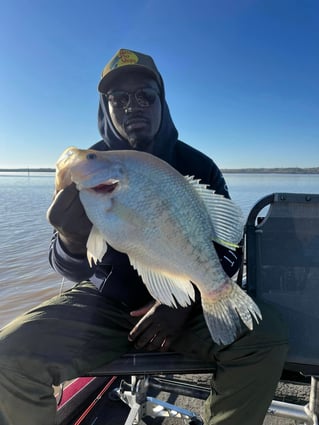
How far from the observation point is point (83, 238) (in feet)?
5.81

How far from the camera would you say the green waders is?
163 centimetres

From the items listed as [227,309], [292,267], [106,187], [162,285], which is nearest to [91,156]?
[106,187]

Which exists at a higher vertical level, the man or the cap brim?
the cap brim

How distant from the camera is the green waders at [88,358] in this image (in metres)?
1.63

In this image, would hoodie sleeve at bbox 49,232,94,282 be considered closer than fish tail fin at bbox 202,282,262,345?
No

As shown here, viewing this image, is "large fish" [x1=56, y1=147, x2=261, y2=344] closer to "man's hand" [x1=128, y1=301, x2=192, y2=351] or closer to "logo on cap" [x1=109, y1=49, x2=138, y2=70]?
"man's hand" [x1=128, y1=301, x2=192, y2=351]

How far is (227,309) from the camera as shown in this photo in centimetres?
158

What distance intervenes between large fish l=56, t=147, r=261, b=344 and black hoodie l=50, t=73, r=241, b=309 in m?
0.46

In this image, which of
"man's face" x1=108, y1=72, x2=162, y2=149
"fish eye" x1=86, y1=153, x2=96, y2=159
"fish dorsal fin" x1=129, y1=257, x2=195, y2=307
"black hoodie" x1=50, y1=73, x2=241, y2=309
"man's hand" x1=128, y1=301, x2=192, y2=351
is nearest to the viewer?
"fish eye" x1=86, y1=153, x2=96, y2=159

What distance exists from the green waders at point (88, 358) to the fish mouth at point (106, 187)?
823 millimetres

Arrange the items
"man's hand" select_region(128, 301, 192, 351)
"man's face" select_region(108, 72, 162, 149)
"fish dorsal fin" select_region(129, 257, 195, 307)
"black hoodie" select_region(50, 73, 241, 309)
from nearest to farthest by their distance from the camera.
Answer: "fish dorsal fin" select_region(129, 257, 195, 307) → "man's hand" select_region(128, 301, 192, 351) → "black hoodie" select_region(50, 73, 241, 309) → "man's face" select_region(108, 72, 162, 149)

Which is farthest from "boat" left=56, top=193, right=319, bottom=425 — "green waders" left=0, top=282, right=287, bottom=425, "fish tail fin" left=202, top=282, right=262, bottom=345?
"fish tail fin" left=202, top=282, right=262, bottom=345

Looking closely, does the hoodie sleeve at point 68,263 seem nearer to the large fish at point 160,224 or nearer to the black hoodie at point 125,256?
the black hoodie at point 125,256

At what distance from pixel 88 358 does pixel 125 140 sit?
1.37 m
